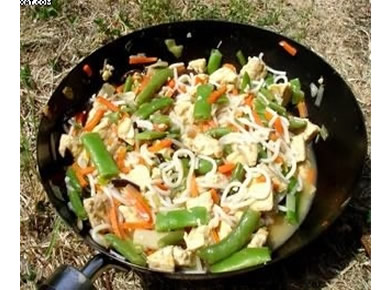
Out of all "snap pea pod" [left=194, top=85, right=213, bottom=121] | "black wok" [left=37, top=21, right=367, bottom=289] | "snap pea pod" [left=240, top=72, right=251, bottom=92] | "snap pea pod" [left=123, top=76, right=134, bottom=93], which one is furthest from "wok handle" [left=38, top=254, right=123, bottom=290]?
"snap pea pod" [left=240, top=72, right=251, bottom=92]

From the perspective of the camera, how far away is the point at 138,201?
2.19 m

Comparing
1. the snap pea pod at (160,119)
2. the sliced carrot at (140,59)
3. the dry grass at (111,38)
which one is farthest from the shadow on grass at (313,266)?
the sliced carrot at (140,59)

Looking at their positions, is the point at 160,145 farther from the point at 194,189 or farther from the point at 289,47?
the point at 289,47

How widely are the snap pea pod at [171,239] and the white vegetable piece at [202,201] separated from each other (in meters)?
0.10

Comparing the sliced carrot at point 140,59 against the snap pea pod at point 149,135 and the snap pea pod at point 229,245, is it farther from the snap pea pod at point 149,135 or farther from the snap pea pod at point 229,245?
the snap pea pod at point 229,245

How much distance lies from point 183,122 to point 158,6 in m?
0.99

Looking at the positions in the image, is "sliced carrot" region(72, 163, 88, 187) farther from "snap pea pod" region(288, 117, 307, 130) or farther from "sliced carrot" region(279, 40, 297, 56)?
"sliced carrot" region(279, 40, 297, 56)

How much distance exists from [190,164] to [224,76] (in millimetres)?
383

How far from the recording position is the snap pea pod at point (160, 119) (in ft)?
7.60

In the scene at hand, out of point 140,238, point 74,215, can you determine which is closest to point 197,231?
point 140,238

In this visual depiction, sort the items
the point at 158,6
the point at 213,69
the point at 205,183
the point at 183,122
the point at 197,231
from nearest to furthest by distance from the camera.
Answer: the point at 197,231, the point at 205,183, the point at 183,122, the point at 213,69, the point at 158,6

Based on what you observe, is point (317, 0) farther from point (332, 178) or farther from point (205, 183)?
point (205, 183)

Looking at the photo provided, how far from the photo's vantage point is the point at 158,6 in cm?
317

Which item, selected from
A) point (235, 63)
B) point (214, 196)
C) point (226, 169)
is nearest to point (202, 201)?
point (214, 196)
